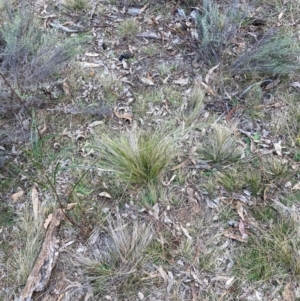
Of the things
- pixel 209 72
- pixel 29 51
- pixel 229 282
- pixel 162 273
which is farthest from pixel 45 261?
pixel 209 72

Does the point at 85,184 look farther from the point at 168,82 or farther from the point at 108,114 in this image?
the point at 168,82

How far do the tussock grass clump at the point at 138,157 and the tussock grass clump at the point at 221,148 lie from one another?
0.81ft

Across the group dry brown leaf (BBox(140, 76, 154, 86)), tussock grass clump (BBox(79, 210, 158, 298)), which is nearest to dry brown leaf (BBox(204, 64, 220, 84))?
dry brown leaf (BBox(140, 76, 154, 86))

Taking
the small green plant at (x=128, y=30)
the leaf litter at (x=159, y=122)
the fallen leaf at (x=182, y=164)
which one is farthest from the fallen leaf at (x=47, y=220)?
the small green plant at (x=128, y=30)

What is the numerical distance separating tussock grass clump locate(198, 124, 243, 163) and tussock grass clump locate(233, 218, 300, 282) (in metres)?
0.55

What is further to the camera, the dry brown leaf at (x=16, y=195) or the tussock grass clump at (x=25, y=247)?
the dry brown leaf at (x=16, y=195)

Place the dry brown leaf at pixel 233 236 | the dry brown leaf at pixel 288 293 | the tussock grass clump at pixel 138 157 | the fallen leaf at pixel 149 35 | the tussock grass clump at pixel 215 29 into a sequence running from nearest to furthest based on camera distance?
the dry brown leaf at pixel 288 293 → the dry brown leaf at pixel 233 236 → the tussock grass clump at pixel 138 157 → the tussock grass clump at pixel 215 29 → the fallen leaf at pixel 149 35

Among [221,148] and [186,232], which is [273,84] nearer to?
[221,148]

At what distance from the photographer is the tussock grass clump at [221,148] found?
2617 millimetres

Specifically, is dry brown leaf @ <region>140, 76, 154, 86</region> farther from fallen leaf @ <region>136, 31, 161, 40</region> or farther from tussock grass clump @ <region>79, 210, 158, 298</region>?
tussock grass clump @ <region>79, 210, 158, 298</region>

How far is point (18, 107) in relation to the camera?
2.80 meters

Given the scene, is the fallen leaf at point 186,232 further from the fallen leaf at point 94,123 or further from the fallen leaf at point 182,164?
the fallen leaf at point 94,123

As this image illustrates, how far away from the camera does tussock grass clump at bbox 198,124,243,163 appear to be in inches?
103

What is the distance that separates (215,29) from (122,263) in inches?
78.8
